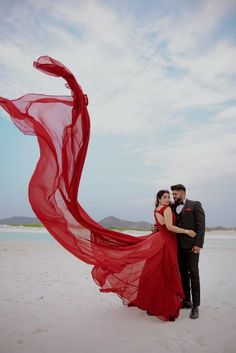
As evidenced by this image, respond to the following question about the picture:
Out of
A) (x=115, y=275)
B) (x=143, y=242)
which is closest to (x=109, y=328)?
(x=115, y=275)

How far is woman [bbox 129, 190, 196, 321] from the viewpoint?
507 centimetres

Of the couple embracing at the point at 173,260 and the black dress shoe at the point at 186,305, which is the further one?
the black dress shoe at the point at 186,305


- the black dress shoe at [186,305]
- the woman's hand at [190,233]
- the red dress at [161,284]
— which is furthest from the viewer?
the black dress shoe at [186,305]

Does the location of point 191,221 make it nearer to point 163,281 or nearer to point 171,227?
point 171,227

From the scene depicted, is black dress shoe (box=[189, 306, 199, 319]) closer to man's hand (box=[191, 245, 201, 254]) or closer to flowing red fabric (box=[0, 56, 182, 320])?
flowing red fabric (box=[0, 56, 182, 320])

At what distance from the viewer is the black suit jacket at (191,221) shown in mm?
5262

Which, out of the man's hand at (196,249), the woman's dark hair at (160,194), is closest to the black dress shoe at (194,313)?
the man's hand at (196,249)

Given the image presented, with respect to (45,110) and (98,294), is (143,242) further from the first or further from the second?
(45,110)

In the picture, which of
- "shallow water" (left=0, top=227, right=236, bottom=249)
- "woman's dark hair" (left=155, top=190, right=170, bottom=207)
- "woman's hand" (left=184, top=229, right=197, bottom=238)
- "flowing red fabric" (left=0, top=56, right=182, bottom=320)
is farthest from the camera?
"shallow water" (left=0, top=227, right=236, bottom=249)

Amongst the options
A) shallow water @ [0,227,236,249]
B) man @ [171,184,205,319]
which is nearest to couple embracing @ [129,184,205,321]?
man @ [171,184,205,319]

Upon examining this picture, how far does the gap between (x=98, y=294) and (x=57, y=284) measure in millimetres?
1205

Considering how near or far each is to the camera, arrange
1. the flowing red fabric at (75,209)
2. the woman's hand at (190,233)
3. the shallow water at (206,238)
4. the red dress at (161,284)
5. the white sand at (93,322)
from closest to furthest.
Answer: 1. the white sand at (93,322)
2. the flowing red fabric at (75,209)
3. the red dress at (161,284)
4. the woman's hand at (190,233)
5. the shallow water at (206,238)

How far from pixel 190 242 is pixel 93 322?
1732 millimetres

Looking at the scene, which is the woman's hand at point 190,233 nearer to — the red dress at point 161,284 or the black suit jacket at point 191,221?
the black suit jacket at point 191,221
